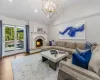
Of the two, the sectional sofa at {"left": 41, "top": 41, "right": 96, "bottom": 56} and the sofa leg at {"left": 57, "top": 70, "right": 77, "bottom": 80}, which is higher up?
the sectional sofa at {"left": 41, "top": 41, "right": 96, "bottom": 56}

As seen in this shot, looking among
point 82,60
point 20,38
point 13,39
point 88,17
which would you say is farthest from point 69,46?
point 13,39

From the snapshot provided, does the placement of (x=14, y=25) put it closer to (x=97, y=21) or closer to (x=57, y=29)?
(x=57, y=29)

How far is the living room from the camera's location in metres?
2.69

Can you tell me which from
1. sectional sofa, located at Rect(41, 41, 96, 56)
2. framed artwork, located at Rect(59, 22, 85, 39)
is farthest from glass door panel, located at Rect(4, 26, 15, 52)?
framed artwork, located at Rect(59, 22, 85, 39)

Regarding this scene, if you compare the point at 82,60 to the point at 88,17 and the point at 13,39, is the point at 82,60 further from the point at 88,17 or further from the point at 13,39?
the point at 13,39

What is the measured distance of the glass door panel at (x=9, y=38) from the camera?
471 centimetres

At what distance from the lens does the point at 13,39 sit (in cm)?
503

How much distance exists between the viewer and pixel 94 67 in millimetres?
1298

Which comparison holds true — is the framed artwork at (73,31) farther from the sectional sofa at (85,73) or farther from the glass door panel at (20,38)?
the sectional sofa at (85,73)

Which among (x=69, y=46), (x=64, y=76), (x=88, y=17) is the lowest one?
(x=64, y=76)

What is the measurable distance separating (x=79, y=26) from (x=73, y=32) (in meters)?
0.52

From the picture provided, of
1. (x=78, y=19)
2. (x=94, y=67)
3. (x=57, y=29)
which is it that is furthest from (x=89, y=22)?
(x=94, y=67)

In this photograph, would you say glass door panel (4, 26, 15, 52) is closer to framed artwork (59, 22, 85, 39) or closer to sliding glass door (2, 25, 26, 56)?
sliding glass door (2, 25, 26, 56)

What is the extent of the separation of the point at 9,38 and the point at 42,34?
2537 mm
